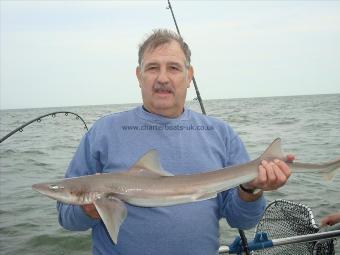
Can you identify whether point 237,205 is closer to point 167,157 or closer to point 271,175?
point 271,175

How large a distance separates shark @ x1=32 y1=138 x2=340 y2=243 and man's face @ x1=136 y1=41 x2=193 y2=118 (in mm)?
583

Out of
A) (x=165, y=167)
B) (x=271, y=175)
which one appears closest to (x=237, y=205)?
(x=271, y=175)

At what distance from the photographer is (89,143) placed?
307cm

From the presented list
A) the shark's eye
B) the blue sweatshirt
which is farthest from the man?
the shark's eye

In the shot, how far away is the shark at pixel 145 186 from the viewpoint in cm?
273

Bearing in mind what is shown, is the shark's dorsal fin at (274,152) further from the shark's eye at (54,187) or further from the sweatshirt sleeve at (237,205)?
the shark's eye at (54,187)

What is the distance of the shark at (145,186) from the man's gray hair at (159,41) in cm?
98

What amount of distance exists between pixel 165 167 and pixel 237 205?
2.01ft

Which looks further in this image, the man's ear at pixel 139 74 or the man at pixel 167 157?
the man's ear at pixel 139 74

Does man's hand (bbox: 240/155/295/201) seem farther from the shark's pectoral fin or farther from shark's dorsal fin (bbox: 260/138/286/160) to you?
the shark's pectoral fin

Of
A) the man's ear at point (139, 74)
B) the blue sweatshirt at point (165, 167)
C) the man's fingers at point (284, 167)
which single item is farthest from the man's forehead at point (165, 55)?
the man's fingers at point (284, 167)

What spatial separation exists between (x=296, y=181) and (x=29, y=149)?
14.6 m

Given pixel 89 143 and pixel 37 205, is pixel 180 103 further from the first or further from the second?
pixel 37 205

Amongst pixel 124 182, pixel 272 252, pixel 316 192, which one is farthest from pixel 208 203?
pixel 316 192
